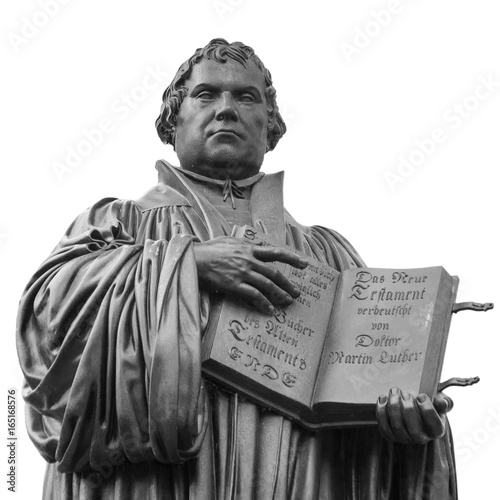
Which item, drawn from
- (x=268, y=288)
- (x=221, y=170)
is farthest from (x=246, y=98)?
(x=268, y=288)

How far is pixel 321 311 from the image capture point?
41.8ft

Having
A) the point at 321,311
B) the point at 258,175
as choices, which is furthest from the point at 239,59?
the point at 321,311

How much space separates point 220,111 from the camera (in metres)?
13.7

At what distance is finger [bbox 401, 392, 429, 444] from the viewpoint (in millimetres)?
11977

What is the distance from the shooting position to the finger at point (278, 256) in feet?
40.8

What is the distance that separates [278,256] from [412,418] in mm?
1414

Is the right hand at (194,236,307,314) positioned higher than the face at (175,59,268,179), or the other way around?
the face at (175,59,268,179)

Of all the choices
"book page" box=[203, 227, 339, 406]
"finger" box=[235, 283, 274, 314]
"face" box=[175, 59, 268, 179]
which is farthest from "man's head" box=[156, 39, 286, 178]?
"finger" box=[235, 283, 274, 314]

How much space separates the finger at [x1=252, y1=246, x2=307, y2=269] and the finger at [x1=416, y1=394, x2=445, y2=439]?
4.15 ft

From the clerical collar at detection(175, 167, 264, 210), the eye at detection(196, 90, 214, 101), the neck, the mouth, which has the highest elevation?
the eye at detection(196, 90, 214, 101)

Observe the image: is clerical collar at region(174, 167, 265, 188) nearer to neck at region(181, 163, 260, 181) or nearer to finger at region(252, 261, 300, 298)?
neck at region(181, 163, 260, 181)

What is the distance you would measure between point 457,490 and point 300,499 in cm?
117

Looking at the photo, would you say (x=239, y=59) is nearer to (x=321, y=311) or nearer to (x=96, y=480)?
(x=321, y=311)

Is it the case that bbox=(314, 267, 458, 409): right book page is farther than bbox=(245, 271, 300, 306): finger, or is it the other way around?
bbox=(245, 271, 300, 306): finger
